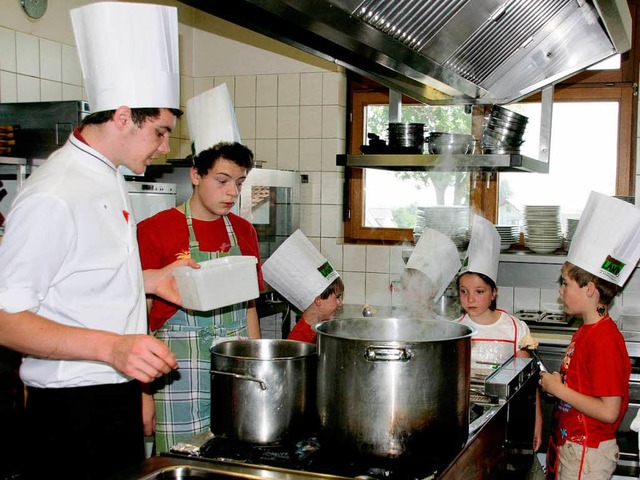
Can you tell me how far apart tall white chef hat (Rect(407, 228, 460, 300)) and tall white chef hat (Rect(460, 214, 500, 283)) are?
0.32 ft

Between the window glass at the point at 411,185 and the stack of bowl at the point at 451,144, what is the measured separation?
132cm

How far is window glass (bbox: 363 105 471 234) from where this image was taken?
4352mm

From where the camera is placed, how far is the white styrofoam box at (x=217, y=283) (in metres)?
1.78

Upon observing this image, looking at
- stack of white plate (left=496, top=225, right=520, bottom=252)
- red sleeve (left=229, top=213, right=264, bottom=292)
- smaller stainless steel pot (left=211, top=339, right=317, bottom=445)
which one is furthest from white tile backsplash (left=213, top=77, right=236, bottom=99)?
smaller stainless steel pot (left=211, top=339, right=317, bottom=445)

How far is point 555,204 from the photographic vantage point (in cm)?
415

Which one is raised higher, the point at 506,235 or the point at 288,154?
the point at 288,154

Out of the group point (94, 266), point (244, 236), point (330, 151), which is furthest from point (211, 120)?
point (330, 151)

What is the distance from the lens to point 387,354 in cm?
141

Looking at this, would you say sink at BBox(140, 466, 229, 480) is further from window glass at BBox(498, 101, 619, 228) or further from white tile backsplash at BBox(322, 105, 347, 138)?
white tile backsplash at BBox(322, 105, 347, 138)

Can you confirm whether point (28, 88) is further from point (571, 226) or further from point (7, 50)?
point (571, 226)

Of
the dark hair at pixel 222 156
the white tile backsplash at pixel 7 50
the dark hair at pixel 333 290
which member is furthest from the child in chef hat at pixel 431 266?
the white tile backsplash at pixel 7 50

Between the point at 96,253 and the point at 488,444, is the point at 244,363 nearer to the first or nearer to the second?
the point at 96,253

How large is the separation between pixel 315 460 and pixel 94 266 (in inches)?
26.1

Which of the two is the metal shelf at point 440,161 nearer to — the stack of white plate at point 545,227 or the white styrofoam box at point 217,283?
the stack of white plate at point 545,227
